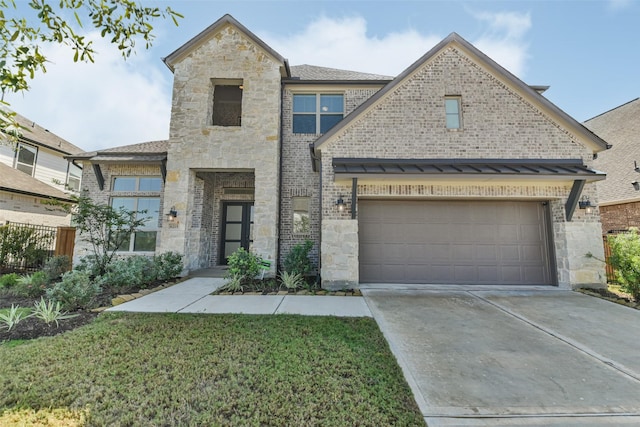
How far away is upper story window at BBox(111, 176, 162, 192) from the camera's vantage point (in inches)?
389

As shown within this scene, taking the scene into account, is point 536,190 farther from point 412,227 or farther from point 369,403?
point 369,403

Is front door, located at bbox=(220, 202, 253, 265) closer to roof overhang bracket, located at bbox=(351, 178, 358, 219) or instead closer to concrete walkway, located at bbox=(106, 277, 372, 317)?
concrete walkway, located at bbox=(106, 277, 372, 317)

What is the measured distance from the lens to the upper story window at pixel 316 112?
9.78 m

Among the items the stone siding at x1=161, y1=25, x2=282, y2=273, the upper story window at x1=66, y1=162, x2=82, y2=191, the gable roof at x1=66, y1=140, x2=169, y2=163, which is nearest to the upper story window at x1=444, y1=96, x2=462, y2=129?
the stone siding at x1=161, y1=25, x2=282, y2=273

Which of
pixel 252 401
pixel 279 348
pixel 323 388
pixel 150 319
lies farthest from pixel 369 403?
pixel 150 319

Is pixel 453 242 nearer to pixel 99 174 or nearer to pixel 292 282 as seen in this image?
pixel 292 282

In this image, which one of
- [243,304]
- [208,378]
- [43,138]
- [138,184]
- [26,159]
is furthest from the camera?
[43,138]

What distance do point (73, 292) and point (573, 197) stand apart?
1164 cm

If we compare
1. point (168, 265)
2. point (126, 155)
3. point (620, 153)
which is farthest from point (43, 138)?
point (620, 153)

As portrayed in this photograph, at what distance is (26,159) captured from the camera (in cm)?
1385

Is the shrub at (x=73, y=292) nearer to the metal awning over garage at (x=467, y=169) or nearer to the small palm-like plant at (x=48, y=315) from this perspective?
the small palm-like plant at (x=48, y=315)

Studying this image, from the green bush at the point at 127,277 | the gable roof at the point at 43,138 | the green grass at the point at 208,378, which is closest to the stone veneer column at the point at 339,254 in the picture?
the green grass at the point at 208,378

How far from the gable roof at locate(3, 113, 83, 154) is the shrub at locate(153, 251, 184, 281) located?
12539 mm

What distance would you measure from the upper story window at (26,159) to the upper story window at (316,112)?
14983 mm
